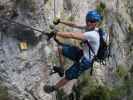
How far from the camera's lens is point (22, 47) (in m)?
12.1

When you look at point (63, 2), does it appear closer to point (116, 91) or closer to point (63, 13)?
point (63, 13)

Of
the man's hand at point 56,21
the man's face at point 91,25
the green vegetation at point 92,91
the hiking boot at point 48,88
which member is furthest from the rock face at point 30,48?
the man's face at point 91,25

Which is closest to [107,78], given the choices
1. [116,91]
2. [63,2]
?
[116,91]

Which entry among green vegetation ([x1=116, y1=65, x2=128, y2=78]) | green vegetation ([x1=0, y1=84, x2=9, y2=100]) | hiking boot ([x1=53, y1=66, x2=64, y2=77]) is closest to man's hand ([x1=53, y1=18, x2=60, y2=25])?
hiking boot ([x1=53, y1=66, x2=64, y2=77])

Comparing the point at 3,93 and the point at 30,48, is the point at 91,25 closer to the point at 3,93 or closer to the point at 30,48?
the point at 30,48

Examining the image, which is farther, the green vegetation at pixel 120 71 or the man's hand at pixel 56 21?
the green vegetation at pixel 120 71

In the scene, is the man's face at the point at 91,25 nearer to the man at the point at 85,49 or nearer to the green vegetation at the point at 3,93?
the man at the point at 85,49

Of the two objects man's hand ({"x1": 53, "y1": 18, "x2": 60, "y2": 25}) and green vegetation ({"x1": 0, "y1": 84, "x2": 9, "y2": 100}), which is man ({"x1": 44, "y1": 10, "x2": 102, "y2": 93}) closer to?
man's hand ({"x1": 53, "y1": 18, "x2": 60, "y2": 25})

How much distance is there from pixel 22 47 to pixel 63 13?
1705 mm

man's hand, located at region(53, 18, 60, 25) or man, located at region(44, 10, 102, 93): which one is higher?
man's hand, located at region(53, 18, 60, 25)

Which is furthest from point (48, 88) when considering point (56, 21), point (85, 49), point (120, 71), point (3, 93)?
point (120, 71)

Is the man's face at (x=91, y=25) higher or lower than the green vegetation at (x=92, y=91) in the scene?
higher

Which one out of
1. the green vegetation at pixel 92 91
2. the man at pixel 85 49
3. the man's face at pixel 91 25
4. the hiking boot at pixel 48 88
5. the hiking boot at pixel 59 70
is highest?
the man's face at pixel 91 25

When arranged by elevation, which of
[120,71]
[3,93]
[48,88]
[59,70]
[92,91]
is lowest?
[92,91]
